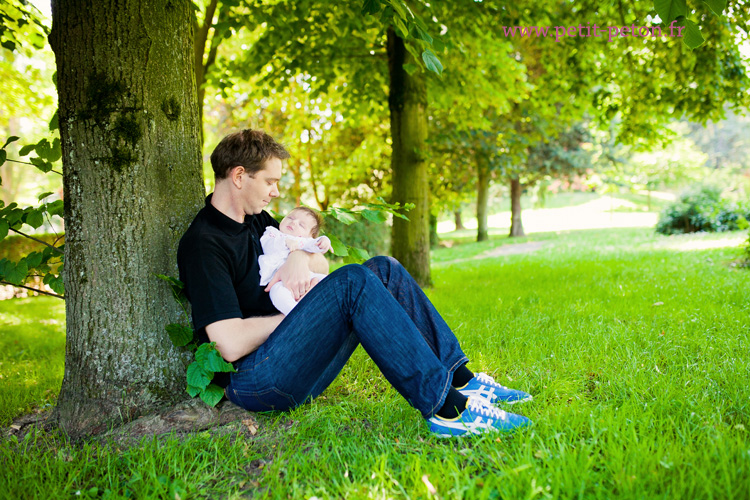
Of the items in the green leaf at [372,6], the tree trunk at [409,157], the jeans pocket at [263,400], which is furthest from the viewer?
the tree trunk at [409,157]

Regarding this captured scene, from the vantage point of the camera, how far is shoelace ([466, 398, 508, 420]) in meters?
2.19

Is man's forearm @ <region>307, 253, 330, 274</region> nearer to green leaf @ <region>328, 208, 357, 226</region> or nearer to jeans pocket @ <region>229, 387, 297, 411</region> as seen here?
green leaf @ <region>328, 208, 357, 226</region>

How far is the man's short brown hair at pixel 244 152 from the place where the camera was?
2.44m

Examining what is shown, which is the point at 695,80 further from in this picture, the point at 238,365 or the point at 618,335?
the point at 238,365

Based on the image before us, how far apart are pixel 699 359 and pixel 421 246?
398 centimetres

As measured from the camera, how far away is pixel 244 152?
2.43 metres

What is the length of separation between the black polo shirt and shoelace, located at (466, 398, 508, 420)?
1213mm

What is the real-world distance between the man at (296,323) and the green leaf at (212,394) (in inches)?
2.6

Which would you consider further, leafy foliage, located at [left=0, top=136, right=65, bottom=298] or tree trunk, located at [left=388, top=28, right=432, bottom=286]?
tree trunk, located at [left=388, top=28, right=432, bottom=286]

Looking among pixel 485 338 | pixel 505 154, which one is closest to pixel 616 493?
pixel 485 338

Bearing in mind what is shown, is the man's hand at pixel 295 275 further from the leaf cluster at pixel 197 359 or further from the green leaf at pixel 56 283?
the green leaf at pixel 56 283

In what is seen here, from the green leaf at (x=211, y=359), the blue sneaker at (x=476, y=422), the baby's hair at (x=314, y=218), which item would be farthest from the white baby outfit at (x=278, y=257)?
the blue sneaker at (x=476, y=422)

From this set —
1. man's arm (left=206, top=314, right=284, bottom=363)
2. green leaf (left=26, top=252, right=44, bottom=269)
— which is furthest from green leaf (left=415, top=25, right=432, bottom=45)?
green leaf (left=26, top=252, right=44, bottom=269)

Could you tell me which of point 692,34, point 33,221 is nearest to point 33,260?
point 33,221
